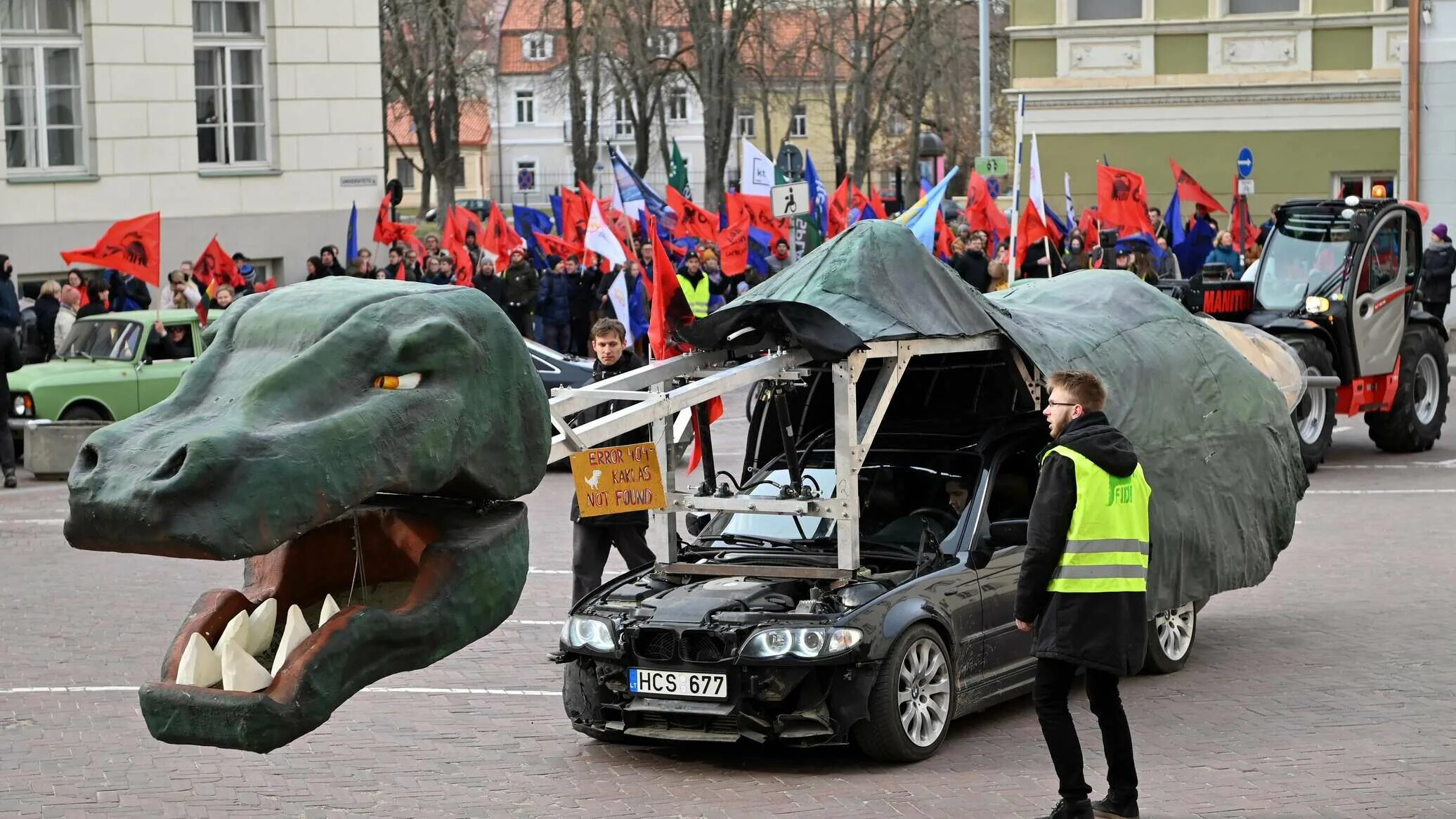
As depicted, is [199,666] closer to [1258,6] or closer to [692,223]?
[692,223]

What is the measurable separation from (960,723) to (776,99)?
57.3 metres

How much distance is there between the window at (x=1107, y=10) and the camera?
134 feet

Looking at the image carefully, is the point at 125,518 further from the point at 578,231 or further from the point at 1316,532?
the point at 578,231

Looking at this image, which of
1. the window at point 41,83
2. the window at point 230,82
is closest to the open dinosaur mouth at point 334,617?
the window at point 41,83

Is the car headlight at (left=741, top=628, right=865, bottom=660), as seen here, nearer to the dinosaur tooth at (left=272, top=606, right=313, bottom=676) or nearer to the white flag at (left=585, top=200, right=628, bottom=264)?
the dinosaur tooth at (left=272, top=606, right=313, bottom=676)

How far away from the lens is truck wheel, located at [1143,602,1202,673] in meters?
11.1

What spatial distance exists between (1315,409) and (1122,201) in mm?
9654

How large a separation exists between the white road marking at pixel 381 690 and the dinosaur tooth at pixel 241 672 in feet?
21.5

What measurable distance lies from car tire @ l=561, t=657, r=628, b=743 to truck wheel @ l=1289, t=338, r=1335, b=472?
11805mm

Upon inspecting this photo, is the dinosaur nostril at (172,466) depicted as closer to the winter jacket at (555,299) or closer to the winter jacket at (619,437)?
the winter jacket at (619,437)

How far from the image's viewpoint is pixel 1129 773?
827 cm

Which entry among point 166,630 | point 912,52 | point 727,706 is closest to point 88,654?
point 166,630

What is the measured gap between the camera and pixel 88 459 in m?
4.30

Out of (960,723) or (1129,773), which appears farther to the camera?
(960,723)
